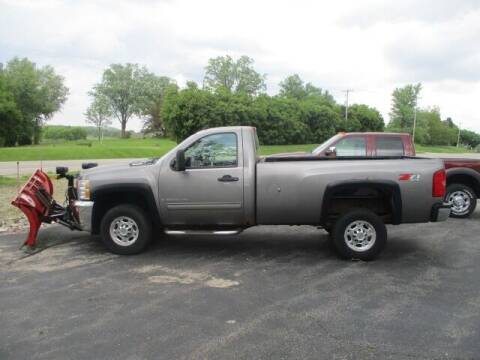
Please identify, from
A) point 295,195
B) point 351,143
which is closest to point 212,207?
point 295,195

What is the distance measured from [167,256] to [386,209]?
3269 mm

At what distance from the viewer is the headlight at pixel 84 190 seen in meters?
6.35

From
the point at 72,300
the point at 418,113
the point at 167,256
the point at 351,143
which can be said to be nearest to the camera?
the point at 72,300

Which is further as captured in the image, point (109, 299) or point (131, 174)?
point (131, 174)

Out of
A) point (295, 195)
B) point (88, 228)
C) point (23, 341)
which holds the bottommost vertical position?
point (23, 341)

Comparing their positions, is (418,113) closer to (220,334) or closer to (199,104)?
(199,104)

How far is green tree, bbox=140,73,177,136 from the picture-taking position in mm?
89188

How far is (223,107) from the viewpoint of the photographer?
1597 inches

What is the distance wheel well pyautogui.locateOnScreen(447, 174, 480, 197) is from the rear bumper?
3.73 m

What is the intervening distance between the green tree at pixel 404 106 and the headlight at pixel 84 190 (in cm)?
7724

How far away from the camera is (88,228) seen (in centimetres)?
643

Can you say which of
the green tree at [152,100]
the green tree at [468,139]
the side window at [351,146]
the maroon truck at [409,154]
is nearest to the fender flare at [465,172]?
the maroon truck at [409,154]

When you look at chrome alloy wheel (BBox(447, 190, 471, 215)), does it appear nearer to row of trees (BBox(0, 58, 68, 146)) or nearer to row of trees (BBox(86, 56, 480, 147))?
row of trees (BBox(86, 56, 480, 147))

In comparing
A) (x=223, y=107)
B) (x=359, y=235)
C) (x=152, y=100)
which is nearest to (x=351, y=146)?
(x=359, y=235)
